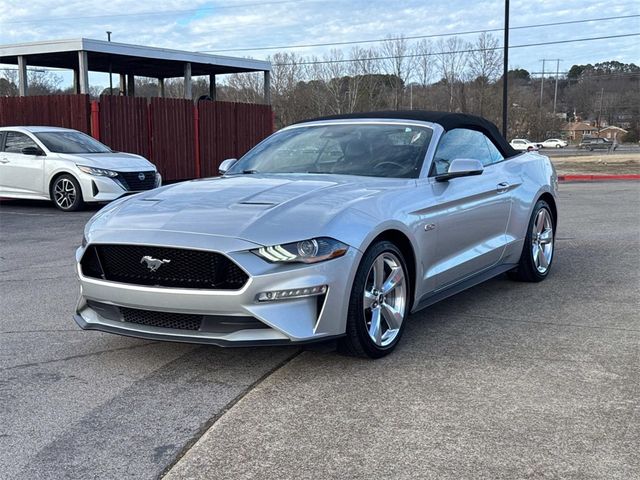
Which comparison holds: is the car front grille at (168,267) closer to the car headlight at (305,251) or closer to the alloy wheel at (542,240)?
the car headlight at (305,251)

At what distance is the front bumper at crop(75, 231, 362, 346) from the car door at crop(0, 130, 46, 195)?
10.1 m

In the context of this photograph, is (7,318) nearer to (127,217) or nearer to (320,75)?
(127,217)

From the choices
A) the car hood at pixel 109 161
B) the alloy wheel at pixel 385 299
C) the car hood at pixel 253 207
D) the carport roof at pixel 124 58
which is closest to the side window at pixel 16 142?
the car hood at pixel 109 161

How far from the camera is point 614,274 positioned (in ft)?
23.2

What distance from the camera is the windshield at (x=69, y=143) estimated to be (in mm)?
13484

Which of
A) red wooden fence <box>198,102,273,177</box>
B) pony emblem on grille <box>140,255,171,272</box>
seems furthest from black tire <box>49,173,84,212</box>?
pony emblem on grille <box>140,255,171,272</box>

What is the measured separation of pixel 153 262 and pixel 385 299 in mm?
1448

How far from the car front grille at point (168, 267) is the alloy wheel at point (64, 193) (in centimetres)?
929

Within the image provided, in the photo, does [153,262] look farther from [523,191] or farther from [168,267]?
[523,191]

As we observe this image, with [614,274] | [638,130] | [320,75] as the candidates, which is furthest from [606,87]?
[614,274]

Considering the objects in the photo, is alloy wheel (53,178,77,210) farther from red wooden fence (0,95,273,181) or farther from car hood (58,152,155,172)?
red wooden fence (0,95,273,181)

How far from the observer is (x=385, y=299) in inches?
179

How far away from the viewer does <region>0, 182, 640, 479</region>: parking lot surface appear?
3109 mm

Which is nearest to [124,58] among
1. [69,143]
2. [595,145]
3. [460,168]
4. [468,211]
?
[69,143]
